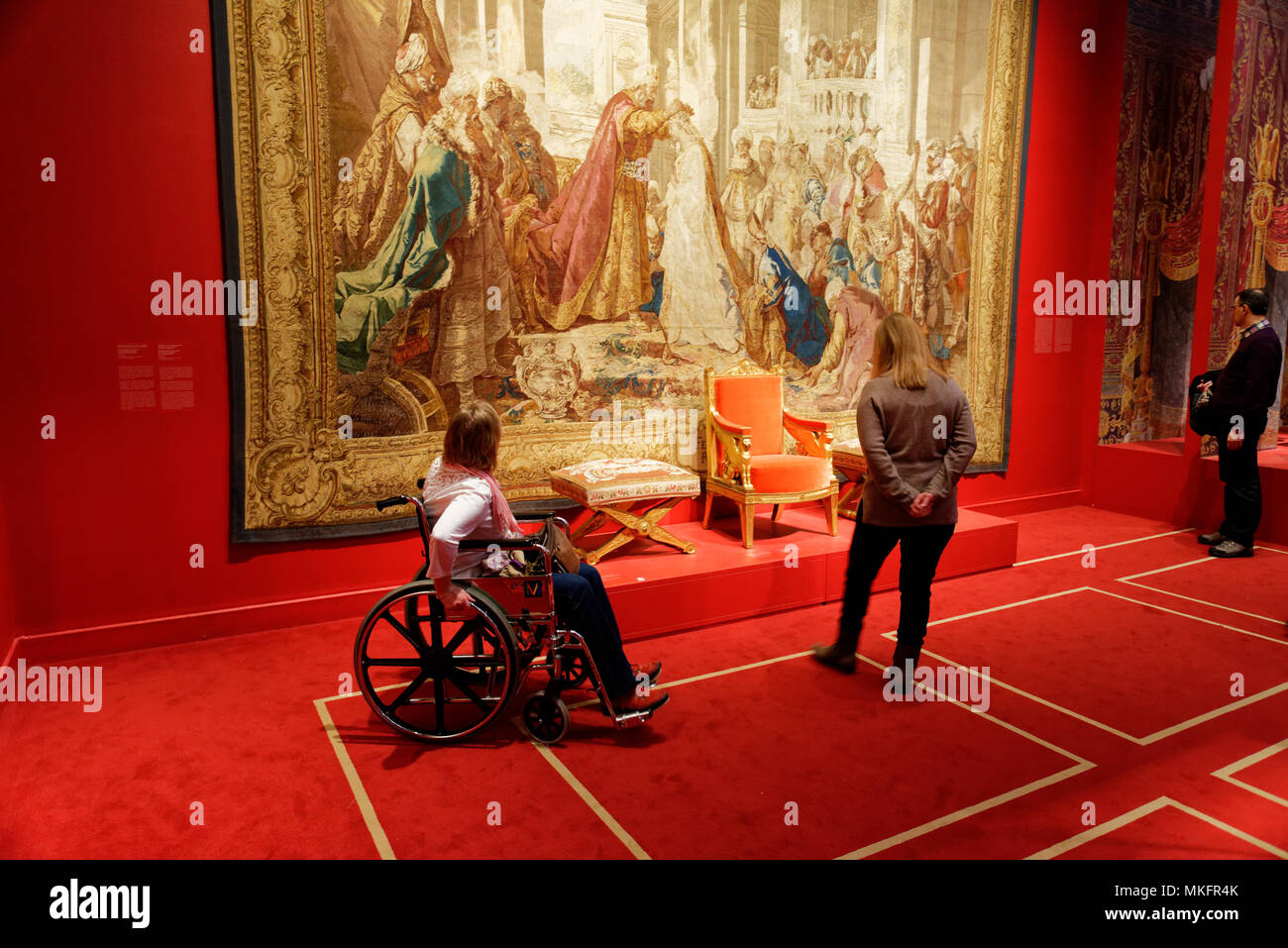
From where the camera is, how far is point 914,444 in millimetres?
4020

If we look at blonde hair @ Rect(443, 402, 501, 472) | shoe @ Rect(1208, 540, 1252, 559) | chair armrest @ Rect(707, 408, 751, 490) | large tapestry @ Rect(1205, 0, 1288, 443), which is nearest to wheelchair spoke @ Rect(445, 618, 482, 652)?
blonde hair @ Rect(443, 402, 501, 472)

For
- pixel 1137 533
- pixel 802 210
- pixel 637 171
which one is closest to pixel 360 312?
pixel 637 171

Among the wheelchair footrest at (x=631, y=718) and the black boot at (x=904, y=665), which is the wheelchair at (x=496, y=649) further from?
the black boot at (x=904, y=665)

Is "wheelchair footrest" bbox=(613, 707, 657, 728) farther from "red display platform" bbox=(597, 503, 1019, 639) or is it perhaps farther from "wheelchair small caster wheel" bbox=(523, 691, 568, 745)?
"red display platform" bbox=(597, 503, 1019, 639)

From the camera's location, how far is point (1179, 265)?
8.26m

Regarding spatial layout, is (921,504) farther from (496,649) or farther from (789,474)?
(496,649)

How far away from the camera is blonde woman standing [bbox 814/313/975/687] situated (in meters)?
4.01

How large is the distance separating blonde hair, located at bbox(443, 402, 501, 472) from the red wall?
2.09 metres

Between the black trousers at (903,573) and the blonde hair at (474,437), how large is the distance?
70.7 inches

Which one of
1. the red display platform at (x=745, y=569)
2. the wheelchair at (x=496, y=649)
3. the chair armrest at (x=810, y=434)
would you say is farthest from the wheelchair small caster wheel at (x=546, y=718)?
the chair armrest at (x=810, y=434)

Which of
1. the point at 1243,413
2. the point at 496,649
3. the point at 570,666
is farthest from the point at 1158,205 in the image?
the point at 496,649

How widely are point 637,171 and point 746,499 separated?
2.24 meters

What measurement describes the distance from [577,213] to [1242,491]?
5290 mm

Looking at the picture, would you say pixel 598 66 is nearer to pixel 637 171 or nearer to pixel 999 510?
pixel 637 171
